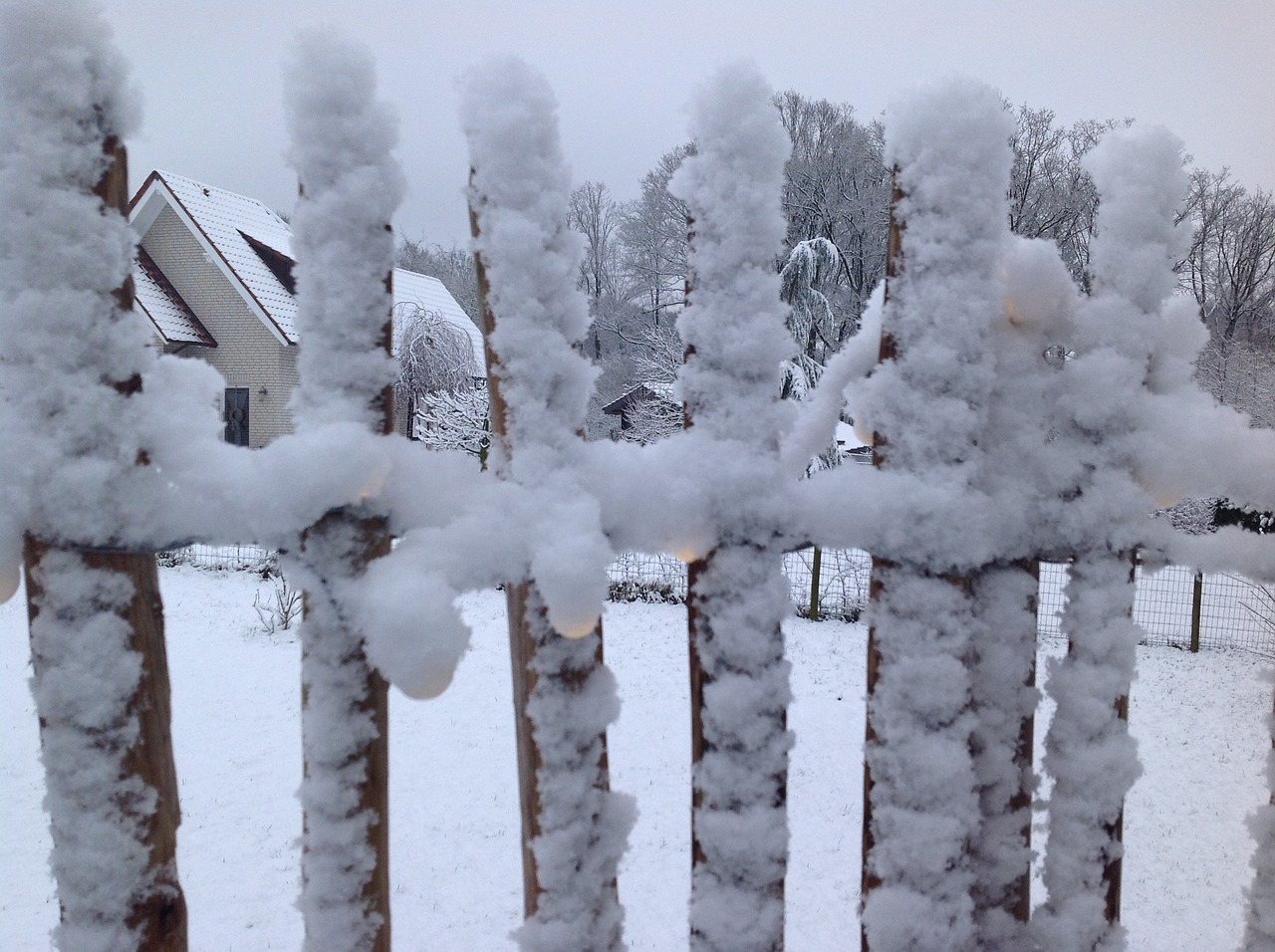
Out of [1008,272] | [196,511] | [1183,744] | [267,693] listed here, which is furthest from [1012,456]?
[267,693]

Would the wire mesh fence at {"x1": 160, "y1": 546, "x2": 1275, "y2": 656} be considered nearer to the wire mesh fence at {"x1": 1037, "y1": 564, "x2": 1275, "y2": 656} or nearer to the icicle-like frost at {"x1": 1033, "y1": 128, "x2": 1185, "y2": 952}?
the wire mesh fence at {"x1": 1037, "y1": 564, "x2": 1275, "y2": 656}

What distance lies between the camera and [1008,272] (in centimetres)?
153

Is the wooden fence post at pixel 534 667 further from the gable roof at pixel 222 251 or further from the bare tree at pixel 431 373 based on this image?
the gable roof at pixel 222 251

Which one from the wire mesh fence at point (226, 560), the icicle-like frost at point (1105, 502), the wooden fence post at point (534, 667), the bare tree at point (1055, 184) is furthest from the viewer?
the bare tree at point (1055, 184)

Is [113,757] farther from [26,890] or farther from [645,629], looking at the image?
[645,629]

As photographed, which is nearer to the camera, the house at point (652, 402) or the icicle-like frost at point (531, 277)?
the icicle-like frost at point (531, 277)

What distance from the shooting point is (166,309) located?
13.0 m

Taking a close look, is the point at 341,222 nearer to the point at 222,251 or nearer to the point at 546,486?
the point at 546,486

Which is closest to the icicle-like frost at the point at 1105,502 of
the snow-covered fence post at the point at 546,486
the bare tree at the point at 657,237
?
the snow-covered fence post at the point at 546,486

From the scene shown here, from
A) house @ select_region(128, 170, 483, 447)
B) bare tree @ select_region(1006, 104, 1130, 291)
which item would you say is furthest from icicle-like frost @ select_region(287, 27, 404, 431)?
bare tree @ select_region(1006, 104, 1130, 291)

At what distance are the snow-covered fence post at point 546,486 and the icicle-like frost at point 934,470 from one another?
56 centimetres

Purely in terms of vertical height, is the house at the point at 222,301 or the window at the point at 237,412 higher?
the house at the point at 222,301

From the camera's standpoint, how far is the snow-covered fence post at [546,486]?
1.31 metres

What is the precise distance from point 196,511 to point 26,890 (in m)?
3.53
